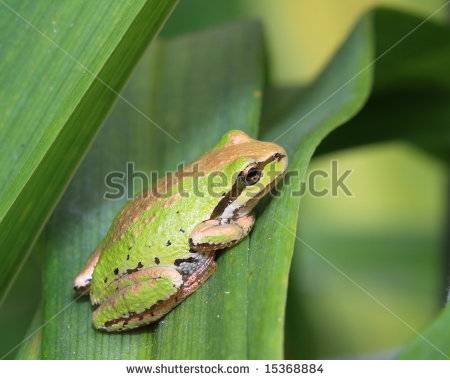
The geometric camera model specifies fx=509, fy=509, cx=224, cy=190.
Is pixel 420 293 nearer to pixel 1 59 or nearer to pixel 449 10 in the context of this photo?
pixel 449 10

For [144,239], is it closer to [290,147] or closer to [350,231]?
[290,147]

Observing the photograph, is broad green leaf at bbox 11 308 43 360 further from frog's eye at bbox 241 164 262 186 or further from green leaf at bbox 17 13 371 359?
frog's eye at bbox 241 164 262 186

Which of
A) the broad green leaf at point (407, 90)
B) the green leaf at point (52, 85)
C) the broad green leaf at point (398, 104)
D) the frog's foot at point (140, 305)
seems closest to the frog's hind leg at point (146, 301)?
the frog's foot at point (140, 305)

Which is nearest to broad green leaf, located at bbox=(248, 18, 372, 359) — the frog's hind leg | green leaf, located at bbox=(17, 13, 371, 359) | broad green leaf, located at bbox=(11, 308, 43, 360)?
green leaf, located at bbox=(17, 13, 371, 359)

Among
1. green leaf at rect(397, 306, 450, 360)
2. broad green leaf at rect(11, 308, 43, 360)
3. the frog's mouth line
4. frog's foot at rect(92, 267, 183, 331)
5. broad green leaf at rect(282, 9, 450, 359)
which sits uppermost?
broad green leaf at rect(282, 9, 450, 359)

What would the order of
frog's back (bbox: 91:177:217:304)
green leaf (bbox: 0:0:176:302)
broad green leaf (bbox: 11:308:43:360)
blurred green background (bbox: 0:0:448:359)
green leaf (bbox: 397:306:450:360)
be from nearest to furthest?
green leaf (bbox: 397:306:450:360) < green leaf (bbox: 0:0:176:302) < broad green leaf (bbox: 11:308:43:360) < frog's back (bbox: 91:177:217:304) < blurred green background (bbox: 0:0:448:359)

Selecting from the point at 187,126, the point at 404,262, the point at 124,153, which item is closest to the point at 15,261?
the point at 124,153
